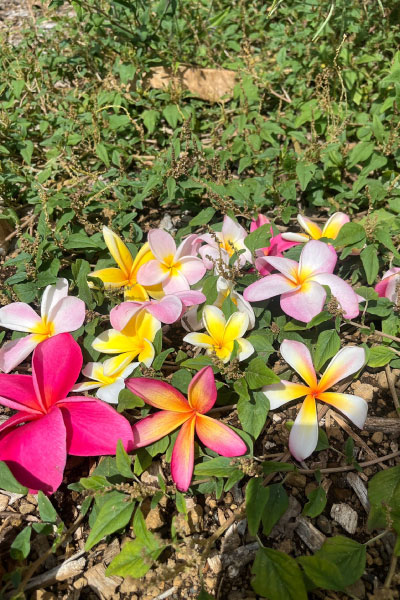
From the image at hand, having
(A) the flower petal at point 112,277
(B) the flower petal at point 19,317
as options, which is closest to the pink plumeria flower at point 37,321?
(B) the flower petal at point 19,317

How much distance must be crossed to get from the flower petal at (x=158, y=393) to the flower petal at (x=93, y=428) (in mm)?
75

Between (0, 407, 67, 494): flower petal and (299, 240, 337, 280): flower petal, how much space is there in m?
0.77

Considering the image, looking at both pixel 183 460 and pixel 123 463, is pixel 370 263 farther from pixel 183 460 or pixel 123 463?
pixel 123 463

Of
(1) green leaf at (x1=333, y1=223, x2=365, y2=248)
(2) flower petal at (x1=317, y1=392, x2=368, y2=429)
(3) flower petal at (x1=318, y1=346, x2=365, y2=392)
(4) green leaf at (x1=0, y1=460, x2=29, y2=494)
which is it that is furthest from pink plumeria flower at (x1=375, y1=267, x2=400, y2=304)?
(4) green leaf at (x1=0, y1=460, x2=29, y2=494)

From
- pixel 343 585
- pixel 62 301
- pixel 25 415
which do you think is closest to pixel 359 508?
pixel 343 585

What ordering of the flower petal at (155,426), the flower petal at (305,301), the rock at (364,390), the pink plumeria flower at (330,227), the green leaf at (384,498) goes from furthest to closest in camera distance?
the pink plumeria flower at (330,227)
the rock at (364,390)
the flower petal at (305,301)
the flower petal at (155,426)
the green leaf at (384,498)

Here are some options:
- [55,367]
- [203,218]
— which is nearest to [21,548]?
[55,367]

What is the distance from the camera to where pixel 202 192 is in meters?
1.85

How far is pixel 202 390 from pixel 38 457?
1.33ft

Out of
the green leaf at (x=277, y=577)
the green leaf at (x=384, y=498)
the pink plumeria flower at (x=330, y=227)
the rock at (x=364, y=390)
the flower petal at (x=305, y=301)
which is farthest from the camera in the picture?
the pink plumeria flower at (x=330, y=227)

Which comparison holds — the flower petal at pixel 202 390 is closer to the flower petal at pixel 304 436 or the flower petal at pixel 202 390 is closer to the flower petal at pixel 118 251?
the flower petal at pixel 304 436

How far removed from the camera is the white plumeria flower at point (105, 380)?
1.31m

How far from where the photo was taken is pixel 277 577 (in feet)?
3.47

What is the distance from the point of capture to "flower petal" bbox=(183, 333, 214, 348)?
1350 mm
